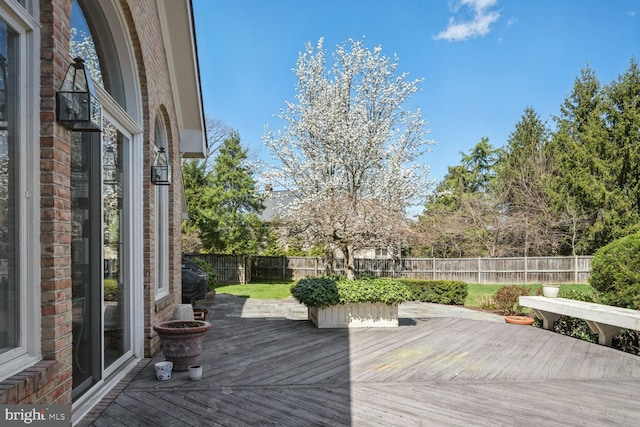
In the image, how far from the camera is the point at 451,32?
1288 cm

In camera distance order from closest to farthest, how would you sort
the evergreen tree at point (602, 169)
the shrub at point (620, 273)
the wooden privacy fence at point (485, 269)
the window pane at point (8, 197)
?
the window pane at point (8, 197) → the shrub at point (620, 273) → the wooden privacy fence at point (485, 269) → the evergreen tree at point (602, 169)

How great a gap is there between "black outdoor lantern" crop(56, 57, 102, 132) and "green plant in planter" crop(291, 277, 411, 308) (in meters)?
5.04

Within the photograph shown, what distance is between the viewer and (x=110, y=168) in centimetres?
415

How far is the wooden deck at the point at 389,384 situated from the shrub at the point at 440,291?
210 inches

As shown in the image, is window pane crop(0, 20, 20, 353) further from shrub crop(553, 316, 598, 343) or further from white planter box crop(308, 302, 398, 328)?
shrub crop(553, 316, 598, 343)

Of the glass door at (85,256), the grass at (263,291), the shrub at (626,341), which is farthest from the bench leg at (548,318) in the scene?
the grass at (263,291)

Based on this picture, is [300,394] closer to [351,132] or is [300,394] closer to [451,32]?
[351,132]

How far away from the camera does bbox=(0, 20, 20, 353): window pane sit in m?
2.23

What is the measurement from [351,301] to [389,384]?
10.0 ft

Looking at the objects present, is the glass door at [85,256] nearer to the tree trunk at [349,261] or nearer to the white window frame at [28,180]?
the white window frame at [28,180]

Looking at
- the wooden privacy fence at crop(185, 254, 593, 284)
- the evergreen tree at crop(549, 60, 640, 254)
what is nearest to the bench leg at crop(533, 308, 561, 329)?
the wooden privacy fence at crop(185, 254, 593, 284)

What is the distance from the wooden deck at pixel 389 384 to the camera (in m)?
3.34

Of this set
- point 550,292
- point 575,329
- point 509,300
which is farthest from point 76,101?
point 509,300

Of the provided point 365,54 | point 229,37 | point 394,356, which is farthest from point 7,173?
point 365,54
